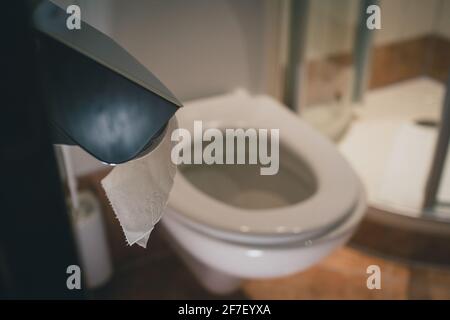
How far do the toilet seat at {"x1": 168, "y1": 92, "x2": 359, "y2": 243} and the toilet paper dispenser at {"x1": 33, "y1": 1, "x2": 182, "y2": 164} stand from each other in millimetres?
551

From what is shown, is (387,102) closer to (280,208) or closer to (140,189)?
(280,208)

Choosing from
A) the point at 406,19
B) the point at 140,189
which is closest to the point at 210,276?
the point at 140,189

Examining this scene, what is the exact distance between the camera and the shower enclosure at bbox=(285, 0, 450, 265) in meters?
1.33

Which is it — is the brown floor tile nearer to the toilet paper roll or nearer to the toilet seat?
the toilet seat

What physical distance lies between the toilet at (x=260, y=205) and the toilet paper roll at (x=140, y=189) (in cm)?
50

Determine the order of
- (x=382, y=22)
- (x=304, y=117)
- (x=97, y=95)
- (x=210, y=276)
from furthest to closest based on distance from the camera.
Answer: (x=382, y=22) → (x=304, y=117) → (x=210, y=276) → (x=97, y=95)

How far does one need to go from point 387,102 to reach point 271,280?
3.34 feet

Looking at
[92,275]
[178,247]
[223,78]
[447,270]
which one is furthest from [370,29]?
[92,275]

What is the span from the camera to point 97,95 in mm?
278

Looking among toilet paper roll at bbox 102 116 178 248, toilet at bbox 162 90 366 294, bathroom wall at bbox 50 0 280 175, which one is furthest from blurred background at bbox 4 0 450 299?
toilet paper roll at bbox 102 116 178 248

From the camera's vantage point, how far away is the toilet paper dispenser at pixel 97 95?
10.3 inches
